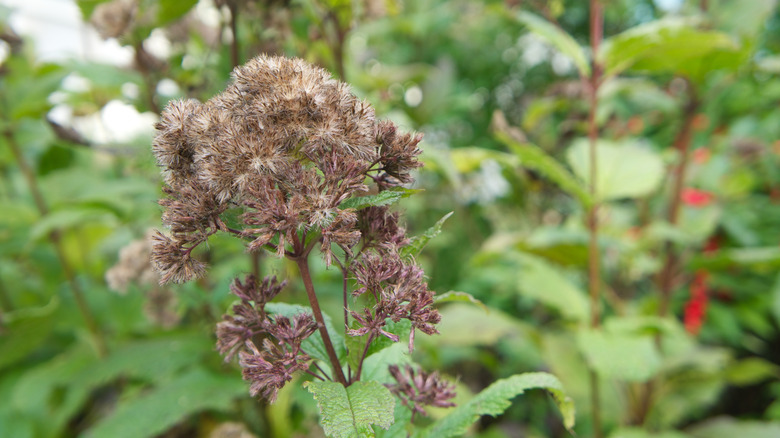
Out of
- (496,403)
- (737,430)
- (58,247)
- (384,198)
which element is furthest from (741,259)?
(58,247)

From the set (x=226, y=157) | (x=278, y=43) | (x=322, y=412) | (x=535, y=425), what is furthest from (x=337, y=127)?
(x=535, y=425)

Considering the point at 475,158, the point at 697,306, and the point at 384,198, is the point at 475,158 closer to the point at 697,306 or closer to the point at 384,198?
the point at 384,198

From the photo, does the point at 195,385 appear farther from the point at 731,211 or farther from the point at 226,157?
the point at 731,211

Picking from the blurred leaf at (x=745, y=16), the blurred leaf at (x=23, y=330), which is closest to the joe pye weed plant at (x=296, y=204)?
the blurred leaf at (x=23, y=330)

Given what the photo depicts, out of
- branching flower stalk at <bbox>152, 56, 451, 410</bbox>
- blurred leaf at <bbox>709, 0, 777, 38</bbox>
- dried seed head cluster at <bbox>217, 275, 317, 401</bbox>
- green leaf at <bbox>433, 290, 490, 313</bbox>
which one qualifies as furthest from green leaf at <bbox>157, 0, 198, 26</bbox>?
blurred leaf at <bbox>709, 0, 777, 38</bbox>

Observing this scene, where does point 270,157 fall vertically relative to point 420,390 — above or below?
above

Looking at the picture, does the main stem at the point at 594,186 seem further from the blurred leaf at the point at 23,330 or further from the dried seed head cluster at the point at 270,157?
the blurred leaf at the point at 23,330
